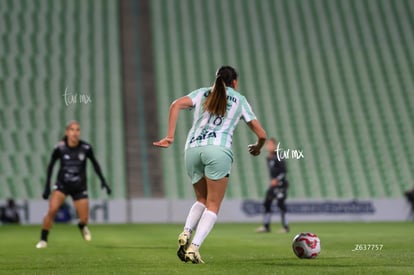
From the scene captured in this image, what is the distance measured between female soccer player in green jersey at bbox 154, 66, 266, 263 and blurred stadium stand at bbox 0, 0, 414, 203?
17.1 m

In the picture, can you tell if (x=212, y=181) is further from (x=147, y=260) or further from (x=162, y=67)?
(x=162, y=67)

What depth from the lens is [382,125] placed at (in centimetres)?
3025

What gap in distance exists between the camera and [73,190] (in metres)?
13.3

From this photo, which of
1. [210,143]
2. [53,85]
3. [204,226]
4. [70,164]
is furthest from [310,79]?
[204,226]

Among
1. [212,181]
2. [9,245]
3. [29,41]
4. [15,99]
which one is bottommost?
[9,245]

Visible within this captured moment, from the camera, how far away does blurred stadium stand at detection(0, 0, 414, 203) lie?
27297 millimetres

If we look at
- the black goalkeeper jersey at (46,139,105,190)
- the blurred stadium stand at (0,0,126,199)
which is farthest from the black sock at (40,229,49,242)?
the blurred stadium stand at (0,0,126,199)

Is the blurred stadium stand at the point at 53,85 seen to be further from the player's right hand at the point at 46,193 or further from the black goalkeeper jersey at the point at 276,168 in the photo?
the player's right hand at the point at 46,193

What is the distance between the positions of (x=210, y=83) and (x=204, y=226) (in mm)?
22633

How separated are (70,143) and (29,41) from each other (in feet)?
60.3

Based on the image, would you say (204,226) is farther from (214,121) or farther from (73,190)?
(73,190)

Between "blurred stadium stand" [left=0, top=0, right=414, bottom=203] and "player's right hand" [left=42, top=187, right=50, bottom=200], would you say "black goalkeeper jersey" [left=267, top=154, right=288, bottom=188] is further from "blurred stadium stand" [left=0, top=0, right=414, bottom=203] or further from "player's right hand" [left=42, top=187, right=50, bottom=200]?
"blurred stadium stand" [left=0, top=0, right=414, bottom=203]

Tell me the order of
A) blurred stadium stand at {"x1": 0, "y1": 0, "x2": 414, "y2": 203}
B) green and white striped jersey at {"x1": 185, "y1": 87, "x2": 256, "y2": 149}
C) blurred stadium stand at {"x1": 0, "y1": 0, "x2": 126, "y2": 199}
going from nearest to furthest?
1. green and white striped jersey at {"x1": 185, "y1": 87, "x2": 256, "y2": 149}
2. blurred stadium stand at {"x1": 0, "y1": 0, "x2": 126, "y2": 199}
3. blurred stadium stand at {"x1": 0, "y1": 0, "x2": 414, "y2": 203}

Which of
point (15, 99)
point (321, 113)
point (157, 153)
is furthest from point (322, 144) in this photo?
point (15, 99)
